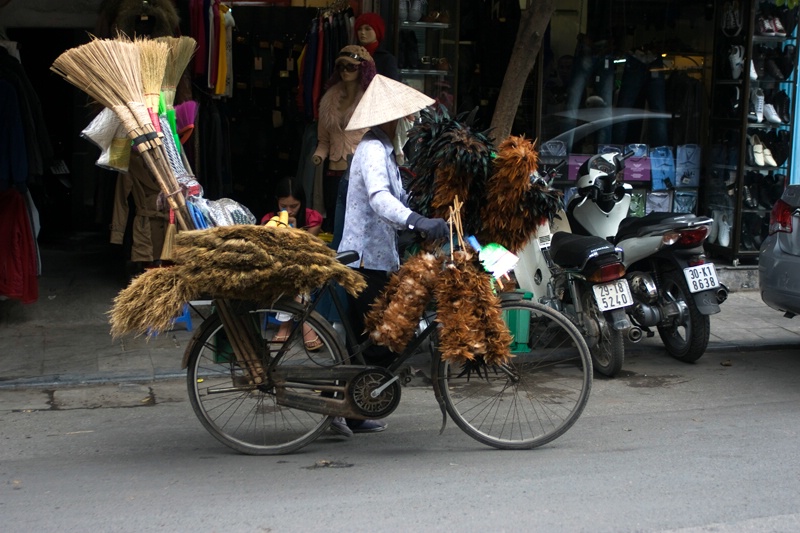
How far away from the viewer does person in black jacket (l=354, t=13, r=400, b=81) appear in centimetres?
831

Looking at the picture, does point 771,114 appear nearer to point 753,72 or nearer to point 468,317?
point 753,72

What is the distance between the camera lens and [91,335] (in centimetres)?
771

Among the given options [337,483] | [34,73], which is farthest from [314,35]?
[337,483]

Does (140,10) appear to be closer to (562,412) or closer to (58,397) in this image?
(58,397)

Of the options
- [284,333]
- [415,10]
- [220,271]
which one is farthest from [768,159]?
[220,271]

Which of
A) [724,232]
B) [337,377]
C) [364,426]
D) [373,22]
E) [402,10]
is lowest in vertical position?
[364,426]

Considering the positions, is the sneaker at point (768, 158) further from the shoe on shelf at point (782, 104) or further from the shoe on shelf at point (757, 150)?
the shoe on shelf at point (782, 104)

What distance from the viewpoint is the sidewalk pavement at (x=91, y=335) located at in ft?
22.2

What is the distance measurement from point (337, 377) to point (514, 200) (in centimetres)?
126

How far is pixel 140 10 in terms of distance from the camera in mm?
7953

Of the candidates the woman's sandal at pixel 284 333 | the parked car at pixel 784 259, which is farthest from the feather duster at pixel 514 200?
the parked car at pixel 784 259

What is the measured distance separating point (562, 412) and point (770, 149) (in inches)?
219

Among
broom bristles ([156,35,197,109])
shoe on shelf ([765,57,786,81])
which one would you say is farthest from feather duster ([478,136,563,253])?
shoe on shelf ([765,57,786,81])

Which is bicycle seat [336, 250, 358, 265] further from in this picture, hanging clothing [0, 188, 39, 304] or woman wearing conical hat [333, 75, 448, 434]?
hanging clothing [0, 188, 39, 304]
